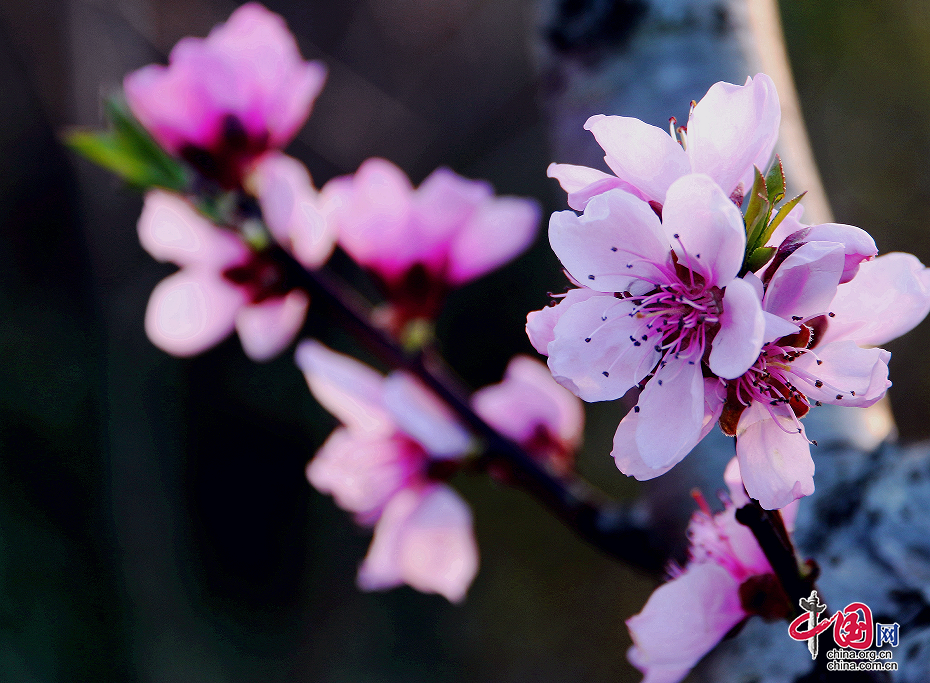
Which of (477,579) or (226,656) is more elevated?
(226,656)

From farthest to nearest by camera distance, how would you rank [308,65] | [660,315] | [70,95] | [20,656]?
1. [70,95]
2. [20,656]
3. [308,65]
4. [660,315]

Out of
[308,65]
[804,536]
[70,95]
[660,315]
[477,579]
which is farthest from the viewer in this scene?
[477,579]

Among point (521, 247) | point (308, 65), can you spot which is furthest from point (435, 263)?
point (308, 65)

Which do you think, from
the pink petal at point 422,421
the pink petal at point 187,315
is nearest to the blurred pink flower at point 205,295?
the pink petal at point 187,315

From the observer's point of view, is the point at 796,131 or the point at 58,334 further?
the point at 58,334

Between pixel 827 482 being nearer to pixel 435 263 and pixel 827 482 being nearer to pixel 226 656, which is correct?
pixel 435 263

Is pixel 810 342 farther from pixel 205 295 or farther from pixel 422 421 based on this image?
pixel 205 295

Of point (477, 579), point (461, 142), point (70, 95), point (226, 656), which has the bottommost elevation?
point (477, 579)
